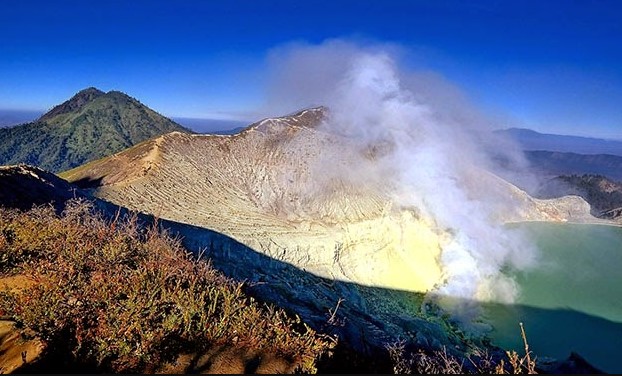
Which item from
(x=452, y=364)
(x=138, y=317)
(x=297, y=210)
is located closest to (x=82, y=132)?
(x=297, y=210)

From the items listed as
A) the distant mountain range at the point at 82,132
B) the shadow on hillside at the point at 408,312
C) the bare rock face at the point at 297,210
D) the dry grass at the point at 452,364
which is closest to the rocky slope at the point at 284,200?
the bare rock face at the point at 297,210

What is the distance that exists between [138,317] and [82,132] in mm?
172743

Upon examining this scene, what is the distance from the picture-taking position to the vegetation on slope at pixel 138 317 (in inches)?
192

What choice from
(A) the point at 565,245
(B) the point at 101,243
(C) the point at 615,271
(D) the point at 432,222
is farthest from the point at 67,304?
(A) the point at 565,245

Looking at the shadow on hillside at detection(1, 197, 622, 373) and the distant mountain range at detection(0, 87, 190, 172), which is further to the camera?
the distant mountain range at detection(0, 87, 190, 172)

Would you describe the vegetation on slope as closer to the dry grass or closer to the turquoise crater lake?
the dry grass

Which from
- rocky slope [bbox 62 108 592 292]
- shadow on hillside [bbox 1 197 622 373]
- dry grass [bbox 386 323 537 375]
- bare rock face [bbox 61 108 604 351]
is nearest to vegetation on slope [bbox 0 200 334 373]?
dry grass [bbox 386 323 537 375]

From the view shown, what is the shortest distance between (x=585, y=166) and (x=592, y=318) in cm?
18951

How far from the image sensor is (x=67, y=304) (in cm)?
515

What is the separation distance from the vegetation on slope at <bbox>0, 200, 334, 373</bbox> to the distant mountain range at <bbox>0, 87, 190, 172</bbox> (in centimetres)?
14840

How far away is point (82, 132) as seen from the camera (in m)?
158

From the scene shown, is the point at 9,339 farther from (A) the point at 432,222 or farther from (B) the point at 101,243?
(A) the point at 432,222

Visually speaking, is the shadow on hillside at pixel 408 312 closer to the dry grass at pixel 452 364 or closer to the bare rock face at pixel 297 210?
the bare rock face at pixel 297 210

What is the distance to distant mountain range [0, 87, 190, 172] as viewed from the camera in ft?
473
